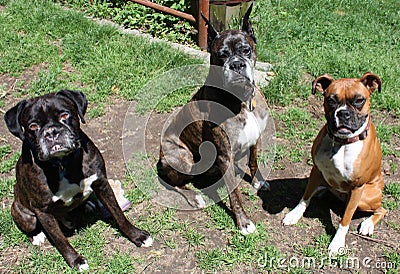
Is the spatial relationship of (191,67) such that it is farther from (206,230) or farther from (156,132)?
(206,230)

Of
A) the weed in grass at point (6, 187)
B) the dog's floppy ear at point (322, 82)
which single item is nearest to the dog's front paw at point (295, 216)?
the dog's floppy ear at point (322, 82)

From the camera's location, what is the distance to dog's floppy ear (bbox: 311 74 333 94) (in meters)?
3.44

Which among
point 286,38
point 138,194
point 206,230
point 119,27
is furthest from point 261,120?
point 119,27

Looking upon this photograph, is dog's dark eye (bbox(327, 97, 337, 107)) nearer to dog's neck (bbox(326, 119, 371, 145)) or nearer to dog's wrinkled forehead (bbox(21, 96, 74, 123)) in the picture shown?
dog's neck (bbox(326, 119, 371, 145))

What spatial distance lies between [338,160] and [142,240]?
1750 millimetres

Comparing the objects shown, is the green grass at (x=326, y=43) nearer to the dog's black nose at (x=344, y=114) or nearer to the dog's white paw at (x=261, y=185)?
the dog's white paw at (x=261, y=185)

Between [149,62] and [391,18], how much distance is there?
175 inches

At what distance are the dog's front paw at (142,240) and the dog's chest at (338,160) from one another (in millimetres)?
1550

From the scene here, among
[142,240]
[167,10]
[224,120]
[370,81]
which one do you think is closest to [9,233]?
[142,240]

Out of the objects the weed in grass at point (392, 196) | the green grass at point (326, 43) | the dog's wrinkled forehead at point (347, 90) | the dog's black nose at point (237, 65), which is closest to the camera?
the dog's wrinkled forehead at point (347, 90)

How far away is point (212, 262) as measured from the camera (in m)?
3.73

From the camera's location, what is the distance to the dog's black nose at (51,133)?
310 centimetres

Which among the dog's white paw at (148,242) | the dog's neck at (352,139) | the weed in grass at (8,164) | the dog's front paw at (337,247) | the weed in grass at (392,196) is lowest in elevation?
the dog's white paw at (148,242)

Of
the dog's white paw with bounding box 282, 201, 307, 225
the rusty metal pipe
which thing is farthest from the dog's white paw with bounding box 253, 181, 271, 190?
the rusty metal pipe
